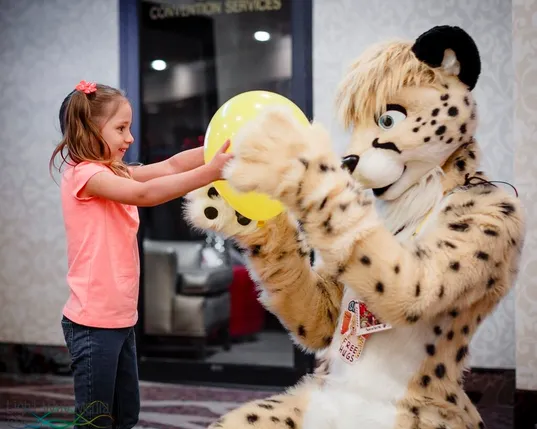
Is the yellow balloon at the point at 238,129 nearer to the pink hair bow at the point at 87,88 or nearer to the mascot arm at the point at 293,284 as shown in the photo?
the mascot arm at the point at 293,284

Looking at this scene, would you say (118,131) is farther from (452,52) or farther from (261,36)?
(261,36)

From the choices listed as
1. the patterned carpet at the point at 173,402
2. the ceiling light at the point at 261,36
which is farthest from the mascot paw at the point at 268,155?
the ceiling light at the point at 261,36

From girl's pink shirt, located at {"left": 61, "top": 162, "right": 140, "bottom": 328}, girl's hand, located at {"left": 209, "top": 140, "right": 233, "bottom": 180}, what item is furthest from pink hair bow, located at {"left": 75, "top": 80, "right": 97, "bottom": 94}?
girl's hand, located at {"left": 209, "top": 140, "right": 233, "bottom": 180}

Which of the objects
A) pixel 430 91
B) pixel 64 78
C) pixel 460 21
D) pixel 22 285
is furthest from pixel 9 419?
pixel 460 21

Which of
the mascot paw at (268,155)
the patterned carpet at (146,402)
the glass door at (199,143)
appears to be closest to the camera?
the mascot paw at (268,155)

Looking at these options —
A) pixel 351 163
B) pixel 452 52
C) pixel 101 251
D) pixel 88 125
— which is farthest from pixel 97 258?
pixel 452 52

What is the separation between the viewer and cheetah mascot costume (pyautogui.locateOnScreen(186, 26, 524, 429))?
1.17 meters

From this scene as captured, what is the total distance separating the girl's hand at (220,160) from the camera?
1.33m

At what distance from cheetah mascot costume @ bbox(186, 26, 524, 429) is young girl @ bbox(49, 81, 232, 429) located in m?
0.43

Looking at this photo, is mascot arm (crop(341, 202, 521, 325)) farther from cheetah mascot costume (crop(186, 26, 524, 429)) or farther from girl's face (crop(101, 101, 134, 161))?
girl's face (crop(101, 101, 134, 161))

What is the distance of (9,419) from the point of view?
2.98 meters

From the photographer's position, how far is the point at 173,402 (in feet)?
11.2

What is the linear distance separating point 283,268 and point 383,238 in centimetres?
32

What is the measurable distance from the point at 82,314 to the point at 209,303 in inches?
94.1
